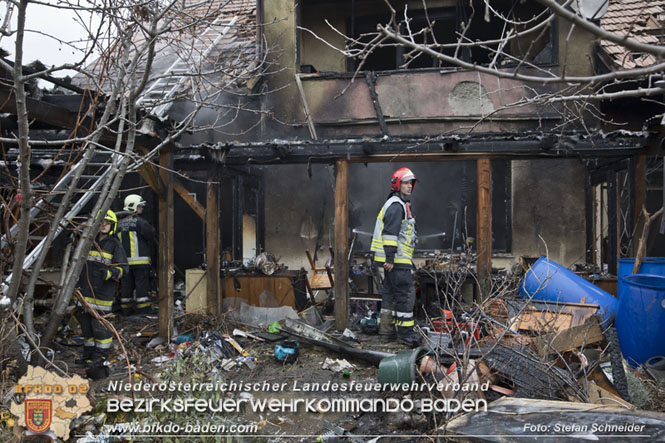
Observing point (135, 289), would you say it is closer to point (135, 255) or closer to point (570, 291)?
point (135, 255)

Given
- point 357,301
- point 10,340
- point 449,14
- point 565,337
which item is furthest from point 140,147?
point 449,14

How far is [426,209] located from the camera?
1061 cm

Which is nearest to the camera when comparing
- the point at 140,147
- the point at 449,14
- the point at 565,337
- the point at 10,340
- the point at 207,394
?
the point at 207,394

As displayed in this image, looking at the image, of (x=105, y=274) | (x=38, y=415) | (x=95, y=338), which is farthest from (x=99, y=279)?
(x=38, y=415)

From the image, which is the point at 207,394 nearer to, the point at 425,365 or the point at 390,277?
the point at 425,365

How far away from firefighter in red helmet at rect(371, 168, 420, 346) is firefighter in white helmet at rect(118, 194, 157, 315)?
4024 mm

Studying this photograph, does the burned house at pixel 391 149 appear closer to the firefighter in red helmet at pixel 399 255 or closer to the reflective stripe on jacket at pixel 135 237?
the reflective stripe on jacket at pixel 135 237

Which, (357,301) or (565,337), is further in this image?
(357,301)

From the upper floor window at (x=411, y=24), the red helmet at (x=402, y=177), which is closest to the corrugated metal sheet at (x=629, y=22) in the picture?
the upper floor window at (x=411, y=24)

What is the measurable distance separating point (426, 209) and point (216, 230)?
15.7 feet

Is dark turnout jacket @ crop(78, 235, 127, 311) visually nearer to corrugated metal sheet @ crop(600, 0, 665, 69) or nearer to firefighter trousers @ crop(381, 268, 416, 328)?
firefighter trousers @ crop(381, 268, 416, 328)

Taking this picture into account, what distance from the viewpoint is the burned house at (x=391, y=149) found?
764 centimetres

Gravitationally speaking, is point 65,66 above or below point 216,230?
above

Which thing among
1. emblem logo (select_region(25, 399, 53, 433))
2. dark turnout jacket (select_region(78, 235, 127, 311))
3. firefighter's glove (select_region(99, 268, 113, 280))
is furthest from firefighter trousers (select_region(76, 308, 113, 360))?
emblem logo (select_region(25, 399, 53, 433))
